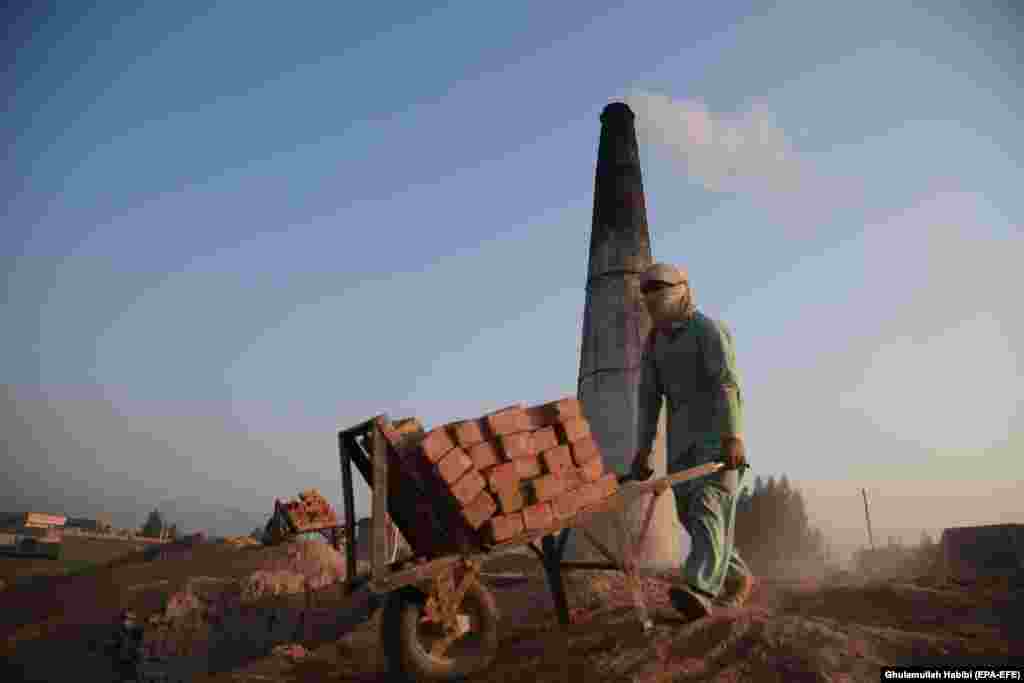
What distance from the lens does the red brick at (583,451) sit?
13.0 feet

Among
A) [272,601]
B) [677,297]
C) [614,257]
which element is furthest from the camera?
[614,257]

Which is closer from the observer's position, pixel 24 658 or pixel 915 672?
pixel 915 672

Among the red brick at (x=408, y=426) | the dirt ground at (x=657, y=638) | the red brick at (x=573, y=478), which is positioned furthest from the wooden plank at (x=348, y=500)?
the red brick at (x=573, y=478)

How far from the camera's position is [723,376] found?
4430 millimetres

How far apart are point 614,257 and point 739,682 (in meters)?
9.48

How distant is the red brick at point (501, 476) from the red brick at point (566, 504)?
329 mm

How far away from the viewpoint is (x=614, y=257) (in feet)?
38.6

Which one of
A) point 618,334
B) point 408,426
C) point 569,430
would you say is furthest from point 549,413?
point 618,334

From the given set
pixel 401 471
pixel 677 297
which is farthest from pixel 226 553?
pixel 677 297

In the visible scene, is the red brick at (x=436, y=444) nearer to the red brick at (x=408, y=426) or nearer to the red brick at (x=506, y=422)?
the red brick at (x=506, y=422)

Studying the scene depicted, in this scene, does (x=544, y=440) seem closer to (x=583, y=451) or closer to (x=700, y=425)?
(x=583, y=451)

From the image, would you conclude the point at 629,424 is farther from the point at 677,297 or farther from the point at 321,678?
the point at 321,678

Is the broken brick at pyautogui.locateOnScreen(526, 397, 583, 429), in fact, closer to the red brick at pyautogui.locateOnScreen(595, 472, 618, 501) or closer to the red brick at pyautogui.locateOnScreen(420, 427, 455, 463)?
the red brick at pyautogui.locateOnScreen(595, 472, 618, 501)

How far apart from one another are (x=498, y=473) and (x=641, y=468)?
5.58 ft
